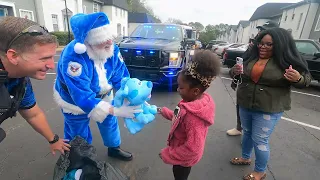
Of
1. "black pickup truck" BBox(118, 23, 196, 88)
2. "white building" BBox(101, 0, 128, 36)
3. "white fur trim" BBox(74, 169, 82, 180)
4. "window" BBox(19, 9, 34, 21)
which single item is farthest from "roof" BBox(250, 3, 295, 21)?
"white fur trim" BBox(74, 169, 82, 180)

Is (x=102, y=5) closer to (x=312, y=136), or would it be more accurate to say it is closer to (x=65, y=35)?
(x=65, y=35)

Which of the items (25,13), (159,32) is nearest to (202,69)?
(159,32)

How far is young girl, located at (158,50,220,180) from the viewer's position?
59.9 inches

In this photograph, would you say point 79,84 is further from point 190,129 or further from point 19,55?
point 190,129

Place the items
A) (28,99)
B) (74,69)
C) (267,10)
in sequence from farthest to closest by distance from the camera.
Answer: (267,10)
(74,69)
(28,99)

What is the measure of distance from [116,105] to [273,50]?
1.63 metres

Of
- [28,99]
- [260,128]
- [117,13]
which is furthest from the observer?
[117,13]

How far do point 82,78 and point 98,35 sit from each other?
412 millimetres

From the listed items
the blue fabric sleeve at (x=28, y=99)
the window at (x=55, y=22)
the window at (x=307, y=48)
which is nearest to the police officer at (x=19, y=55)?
the blue fabric sleeve at (x=28, y=99)

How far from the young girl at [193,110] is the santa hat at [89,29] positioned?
82 cm

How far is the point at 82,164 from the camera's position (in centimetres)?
184

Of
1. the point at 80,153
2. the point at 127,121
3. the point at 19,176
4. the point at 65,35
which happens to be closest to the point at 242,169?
the point at 127,121

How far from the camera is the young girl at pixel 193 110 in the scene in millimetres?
1521

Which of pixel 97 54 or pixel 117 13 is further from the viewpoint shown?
pixel 117 13
